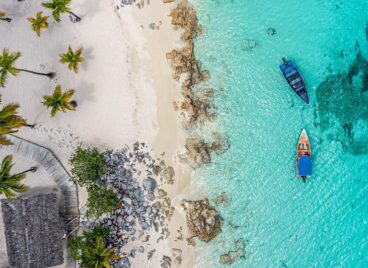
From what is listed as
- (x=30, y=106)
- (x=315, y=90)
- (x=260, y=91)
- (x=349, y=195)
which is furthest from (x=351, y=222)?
(x=30, y=106)

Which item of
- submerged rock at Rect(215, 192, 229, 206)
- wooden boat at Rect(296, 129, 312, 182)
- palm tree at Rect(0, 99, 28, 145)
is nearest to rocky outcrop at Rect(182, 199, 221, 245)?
submerged rock at Rect(215, 192, 229, 206)

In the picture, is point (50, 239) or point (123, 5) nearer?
point (50, 239)

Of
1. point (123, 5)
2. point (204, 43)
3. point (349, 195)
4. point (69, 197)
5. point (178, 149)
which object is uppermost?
point (123, 5)

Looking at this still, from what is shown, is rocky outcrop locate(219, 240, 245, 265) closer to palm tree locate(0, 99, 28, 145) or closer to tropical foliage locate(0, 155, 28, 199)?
tropical foliage locate(0, 155, 28, 199)

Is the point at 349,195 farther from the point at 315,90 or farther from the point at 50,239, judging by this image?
the point at 50,239

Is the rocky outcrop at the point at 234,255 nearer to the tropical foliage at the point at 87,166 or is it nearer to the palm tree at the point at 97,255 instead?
the palm tree at the point at 97,255

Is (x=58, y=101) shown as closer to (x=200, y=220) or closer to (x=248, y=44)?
(x=200, y=220)

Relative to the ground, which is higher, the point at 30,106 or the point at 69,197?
the point at 30,106
